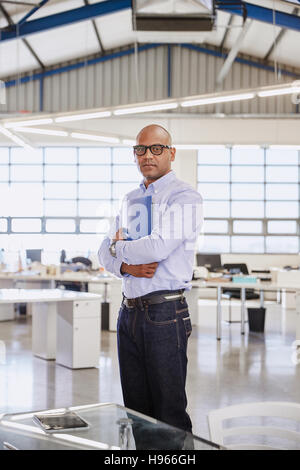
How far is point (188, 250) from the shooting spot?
Result: 2.29 m

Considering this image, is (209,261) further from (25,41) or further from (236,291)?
(25,41)

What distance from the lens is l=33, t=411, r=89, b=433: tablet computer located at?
5.35 feet

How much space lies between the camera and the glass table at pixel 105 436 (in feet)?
4.82

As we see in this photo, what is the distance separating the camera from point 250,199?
15039mm

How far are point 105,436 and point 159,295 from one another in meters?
0.73

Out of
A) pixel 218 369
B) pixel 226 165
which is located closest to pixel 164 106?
pixel 218 369

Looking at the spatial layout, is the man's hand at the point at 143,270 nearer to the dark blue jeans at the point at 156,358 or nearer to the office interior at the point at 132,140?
the dark blue jeans at the point at 156,358

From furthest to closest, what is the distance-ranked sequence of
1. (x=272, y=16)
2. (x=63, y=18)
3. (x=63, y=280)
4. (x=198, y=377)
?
(x=63, y=18), (x=272, y=16), (x=63, y=280), (x=198, y=377)

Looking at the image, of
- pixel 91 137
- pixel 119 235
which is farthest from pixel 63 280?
pixel 119 235

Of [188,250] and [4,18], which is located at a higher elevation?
[4,18]

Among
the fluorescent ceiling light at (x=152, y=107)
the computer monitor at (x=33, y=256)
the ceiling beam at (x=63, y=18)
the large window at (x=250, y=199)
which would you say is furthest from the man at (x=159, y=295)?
the large window at (x=250, y=199)

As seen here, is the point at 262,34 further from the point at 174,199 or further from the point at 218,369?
the point at 174,199

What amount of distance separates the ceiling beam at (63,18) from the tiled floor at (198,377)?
18.2 feet
